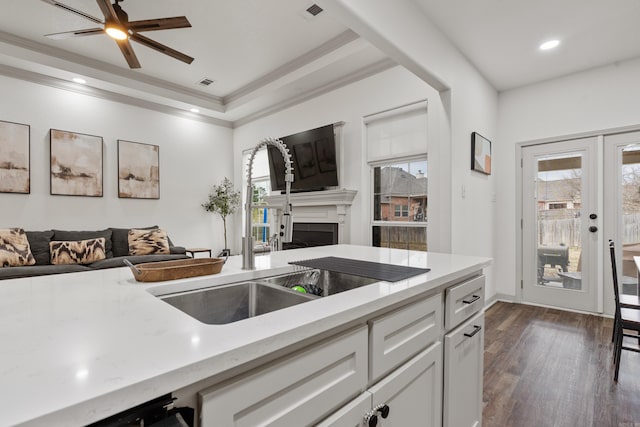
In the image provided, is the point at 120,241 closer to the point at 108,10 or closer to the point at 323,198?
the point at 323,198

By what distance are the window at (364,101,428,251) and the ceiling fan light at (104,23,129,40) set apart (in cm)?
248

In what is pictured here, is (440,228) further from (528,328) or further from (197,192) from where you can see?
(197,192)

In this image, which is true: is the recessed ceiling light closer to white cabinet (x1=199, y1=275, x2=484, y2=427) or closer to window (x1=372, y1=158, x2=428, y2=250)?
window (x1=372, y1=158, x2=428, y2=250)

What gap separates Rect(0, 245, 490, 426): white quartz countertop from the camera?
40 cm

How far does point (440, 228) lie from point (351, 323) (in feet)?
7.71

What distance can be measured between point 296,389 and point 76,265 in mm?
4093

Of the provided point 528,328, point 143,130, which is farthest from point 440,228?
A: point 143,130

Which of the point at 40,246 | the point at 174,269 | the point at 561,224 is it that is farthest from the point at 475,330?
the point at 40,246

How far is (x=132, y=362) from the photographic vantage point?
484mm

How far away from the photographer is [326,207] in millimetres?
4117

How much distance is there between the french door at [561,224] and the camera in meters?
3.49

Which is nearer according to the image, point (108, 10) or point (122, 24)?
point (108, 10)

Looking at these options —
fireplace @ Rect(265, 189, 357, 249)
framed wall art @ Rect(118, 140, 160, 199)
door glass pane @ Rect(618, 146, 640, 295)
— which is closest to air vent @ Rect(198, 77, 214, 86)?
framed wall art @ Rect(118, 140, 160, 199)

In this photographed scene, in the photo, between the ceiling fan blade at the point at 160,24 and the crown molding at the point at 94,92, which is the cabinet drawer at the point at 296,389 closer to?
the ceiling fan blade at the point at 160,24
